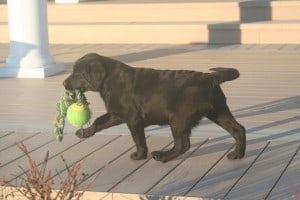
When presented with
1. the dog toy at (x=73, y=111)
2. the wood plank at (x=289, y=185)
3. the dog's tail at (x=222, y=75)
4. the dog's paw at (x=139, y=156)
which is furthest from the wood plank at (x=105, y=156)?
the wood plank at (x=289, y=185)

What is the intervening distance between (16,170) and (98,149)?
0.69 meters

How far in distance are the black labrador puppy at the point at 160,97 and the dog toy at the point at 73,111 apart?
0.13 metres

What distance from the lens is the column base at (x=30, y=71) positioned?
8.91 meters

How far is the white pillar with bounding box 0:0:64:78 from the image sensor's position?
8844 mm

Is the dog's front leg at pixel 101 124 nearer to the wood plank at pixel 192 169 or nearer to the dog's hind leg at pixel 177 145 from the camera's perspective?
the dog's hind leg at pixel 177 145

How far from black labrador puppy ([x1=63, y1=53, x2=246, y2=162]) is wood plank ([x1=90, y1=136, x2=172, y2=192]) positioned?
8cm

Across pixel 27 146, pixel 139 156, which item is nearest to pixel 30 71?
pixel 27 146

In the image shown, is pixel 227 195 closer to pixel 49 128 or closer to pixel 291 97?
pixel 49 128

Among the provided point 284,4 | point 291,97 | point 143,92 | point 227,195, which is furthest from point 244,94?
point 284,4

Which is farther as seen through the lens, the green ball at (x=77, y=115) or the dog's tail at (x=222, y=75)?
the green ball at (x=77, y=115)

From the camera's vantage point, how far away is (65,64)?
974cm

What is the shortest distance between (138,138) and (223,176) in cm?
66

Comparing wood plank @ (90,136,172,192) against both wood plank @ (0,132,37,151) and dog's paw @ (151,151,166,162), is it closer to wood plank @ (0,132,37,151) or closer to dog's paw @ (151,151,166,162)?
dog's paw @ (151,151,166,162)

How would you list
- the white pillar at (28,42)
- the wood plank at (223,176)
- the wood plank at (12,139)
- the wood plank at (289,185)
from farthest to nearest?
the white pillar at (28,42)
the wood plank at (12,139)
the wood plank at (223,176)
the wood plank at (289,185)
